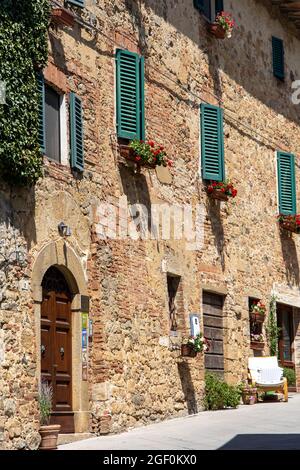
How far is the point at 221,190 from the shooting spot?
62.6 ft

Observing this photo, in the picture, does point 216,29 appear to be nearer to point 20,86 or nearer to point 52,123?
point 52,123

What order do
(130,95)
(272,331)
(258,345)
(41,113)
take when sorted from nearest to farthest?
(41,113), (130,95), (258,345), (272,331)

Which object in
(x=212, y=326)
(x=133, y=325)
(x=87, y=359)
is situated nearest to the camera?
(x=87, y=359)

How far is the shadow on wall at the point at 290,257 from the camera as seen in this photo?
22312 millimetres

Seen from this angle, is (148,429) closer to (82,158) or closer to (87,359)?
(87,359)

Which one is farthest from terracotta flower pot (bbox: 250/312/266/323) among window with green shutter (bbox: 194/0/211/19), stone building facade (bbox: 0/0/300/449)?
window with green shutter (bbox: 194/0/211/19)

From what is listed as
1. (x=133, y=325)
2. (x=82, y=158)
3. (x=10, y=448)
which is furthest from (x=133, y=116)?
(x=10, y=448)

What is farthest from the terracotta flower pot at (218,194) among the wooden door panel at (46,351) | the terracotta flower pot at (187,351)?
the wooden door panel at (46,351)

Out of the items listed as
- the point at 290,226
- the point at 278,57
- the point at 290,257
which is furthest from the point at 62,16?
the point at 290,257

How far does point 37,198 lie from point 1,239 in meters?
1.12

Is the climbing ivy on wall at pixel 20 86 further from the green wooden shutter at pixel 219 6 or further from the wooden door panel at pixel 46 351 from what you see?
the green wooden shutter at pixel 219 6

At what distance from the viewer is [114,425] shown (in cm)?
1508

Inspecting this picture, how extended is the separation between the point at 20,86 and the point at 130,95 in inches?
136

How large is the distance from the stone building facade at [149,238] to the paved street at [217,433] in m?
0.52
